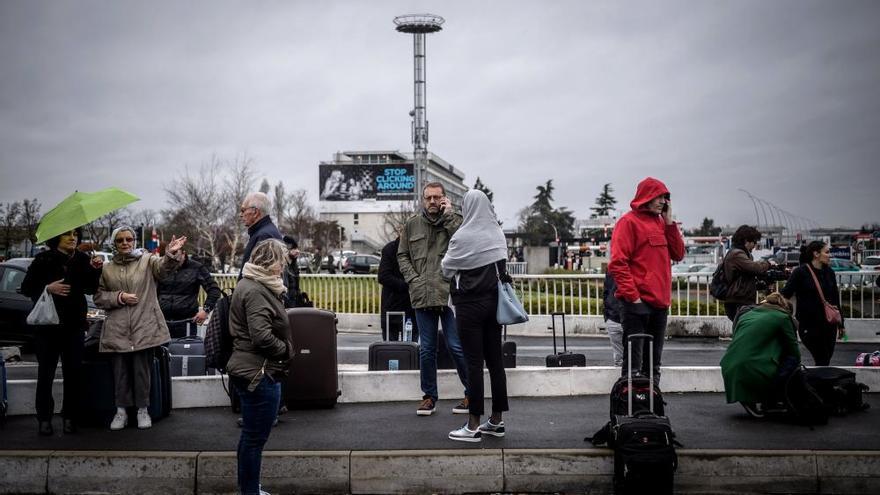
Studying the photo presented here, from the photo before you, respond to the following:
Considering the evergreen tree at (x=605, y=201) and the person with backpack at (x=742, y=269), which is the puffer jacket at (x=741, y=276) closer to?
the person with backpack at (x=742, y=269)

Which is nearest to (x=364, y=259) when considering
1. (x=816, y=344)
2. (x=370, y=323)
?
(x=370, y=323)

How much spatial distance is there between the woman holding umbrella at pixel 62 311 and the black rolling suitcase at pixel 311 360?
192 centimetres

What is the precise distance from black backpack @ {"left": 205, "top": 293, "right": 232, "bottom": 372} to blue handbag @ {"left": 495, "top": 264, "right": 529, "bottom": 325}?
2.16 meters

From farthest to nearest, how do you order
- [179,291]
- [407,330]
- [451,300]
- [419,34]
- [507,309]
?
1. [419,34]
2. [407,330]
3. [179,291]
4. [451,300]
5. [507,309]

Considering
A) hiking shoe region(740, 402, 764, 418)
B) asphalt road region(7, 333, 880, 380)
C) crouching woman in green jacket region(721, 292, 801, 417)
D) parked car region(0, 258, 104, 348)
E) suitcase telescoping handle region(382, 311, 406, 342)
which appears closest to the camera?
crouching woman in green jacket region(721, 292, 801, 417)

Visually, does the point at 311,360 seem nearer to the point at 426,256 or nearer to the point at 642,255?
the point at 426,256

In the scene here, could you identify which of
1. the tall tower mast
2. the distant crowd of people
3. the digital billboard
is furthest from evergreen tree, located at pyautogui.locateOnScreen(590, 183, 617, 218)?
the distant crowd of people

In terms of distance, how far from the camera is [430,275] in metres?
7.25

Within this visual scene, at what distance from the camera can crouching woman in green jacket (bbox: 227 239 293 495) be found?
5.10 m

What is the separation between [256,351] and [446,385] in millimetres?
3608

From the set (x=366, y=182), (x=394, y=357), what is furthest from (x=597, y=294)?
(x=366, y=182)

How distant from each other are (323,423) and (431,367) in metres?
1.16

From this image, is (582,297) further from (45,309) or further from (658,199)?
(45,309)

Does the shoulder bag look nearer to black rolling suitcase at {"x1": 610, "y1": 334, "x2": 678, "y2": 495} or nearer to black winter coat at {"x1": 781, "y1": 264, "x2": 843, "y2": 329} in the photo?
black winter coat at {"x1": 781, "y1": 264, "x2": 843, "y2": 329}
